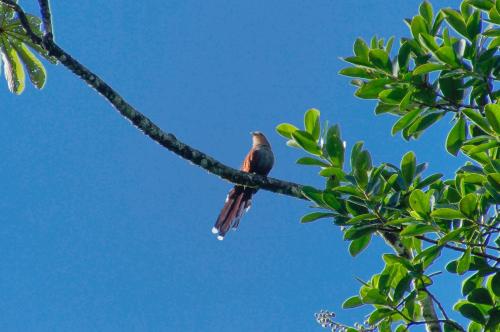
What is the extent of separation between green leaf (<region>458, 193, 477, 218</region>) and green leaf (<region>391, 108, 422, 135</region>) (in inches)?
45.6

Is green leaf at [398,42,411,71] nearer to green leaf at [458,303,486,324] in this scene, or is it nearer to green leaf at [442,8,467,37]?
green leaf at [442,8,467,37]

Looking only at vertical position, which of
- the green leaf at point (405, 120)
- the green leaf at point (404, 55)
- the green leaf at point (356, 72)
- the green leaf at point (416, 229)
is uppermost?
the green leaf at point (356, 72)

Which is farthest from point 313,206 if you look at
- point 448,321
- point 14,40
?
point 14,40

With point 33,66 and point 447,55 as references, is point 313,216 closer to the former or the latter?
point 447,55

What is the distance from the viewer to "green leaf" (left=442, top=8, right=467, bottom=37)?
460 cm

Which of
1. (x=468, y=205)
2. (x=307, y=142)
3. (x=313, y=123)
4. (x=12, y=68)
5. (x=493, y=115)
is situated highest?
(x=12, y=68)

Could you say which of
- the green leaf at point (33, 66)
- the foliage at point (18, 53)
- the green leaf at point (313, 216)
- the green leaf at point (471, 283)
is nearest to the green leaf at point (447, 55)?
the green leaf at point (313, 216)

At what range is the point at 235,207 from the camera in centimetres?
800

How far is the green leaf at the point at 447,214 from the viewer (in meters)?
3.87

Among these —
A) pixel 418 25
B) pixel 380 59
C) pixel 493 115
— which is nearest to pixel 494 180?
pixel 493 115

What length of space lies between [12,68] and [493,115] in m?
5.88

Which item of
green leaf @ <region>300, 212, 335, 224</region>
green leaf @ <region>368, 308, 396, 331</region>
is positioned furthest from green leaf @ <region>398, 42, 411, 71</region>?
green leaf @ <region>368, 308, 396, 331</region>

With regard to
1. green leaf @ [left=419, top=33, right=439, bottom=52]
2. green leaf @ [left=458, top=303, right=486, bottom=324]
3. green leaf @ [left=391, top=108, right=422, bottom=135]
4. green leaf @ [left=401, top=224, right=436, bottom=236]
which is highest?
green leaf @ [left=419, top=33, right=439, bottom=52]

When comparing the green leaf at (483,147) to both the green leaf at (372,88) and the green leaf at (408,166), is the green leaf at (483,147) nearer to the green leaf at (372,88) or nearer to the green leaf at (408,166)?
the green leaf at (408,166)
